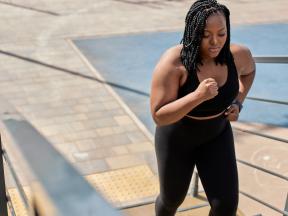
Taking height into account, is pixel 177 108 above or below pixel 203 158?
above

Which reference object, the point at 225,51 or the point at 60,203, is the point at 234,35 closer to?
the point at 225,51

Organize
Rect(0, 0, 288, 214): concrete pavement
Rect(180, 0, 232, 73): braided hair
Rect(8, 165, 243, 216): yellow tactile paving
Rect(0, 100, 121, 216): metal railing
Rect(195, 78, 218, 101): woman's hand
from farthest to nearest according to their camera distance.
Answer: Rect(0, 0, 288, 214): concrete pavement, Rect(8, 165, 243, 216): yellow tactile paving, Rect(180, 0, 232, 73): braided hair, Rect(195, 78, 218, 101): woman's hand, Rect(0, 100, 121, 216): metal railing

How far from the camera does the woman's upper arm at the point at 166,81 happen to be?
7.52 ft

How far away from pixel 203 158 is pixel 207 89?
55 centimetres

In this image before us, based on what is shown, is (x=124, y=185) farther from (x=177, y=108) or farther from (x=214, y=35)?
(x=214, y=35)

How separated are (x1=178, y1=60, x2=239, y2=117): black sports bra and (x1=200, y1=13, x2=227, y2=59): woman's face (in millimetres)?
160

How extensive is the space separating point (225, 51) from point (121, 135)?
143 inches

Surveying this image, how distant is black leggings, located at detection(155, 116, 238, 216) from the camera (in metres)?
2.47

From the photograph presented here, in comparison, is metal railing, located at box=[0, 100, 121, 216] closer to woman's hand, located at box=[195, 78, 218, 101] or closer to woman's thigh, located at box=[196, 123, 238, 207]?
woman's hand, located at box=[195, 78, 218, 101]

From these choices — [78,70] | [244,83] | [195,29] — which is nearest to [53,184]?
[195,29]

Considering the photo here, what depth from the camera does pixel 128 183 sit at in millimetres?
4801

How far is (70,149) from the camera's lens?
5.54 metres

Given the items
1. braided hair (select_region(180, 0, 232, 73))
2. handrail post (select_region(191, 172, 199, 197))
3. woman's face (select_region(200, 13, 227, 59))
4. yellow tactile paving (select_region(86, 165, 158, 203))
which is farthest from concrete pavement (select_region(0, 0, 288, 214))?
handrail post (select_region(191, 172, 199, 197))

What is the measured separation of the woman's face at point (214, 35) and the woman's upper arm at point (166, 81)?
0.20 m
